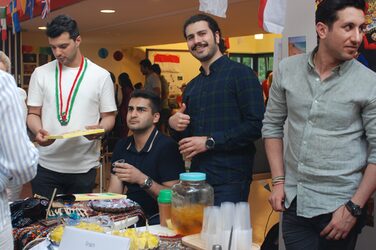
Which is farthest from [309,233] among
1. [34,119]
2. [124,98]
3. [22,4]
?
[124,98]

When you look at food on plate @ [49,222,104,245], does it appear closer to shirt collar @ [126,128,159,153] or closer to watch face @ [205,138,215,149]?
watch face @ [205,138,215,149]

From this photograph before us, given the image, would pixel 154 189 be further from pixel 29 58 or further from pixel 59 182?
pixel 29 58

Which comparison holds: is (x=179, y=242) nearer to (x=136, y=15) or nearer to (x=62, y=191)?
(x=62, y=191)

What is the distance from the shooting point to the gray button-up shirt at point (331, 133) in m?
1.79

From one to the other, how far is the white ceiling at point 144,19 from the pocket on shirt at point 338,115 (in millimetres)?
4244

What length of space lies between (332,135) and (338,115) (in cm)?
7

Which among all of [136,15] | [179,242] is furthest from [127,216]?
[136,15]

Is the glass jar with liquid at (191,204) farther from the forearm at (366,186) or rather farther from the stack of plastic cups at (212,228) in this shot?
the forearm at (366,186)

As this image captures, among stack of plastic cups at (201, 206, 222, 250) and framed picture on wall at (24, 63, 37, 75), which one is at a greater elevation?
framed picture on wall at (24, 63, 37, 75)

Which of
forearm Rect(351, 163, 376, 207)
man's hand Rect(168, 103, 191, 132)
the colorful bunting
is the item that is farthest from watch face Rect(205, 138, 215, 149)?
the colorful bunting

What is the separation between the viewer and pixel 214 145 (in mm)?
2367

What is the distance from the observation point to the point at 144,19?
313 inches

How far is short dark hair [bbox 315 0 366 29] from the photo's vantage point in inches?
70.3

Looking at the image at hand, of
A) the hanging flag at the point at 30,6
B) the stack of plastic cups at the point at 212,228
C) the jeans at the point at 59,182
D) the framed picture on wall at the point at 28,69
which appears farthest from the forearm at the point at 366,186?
the framed picture on wall at the point at 28,69
